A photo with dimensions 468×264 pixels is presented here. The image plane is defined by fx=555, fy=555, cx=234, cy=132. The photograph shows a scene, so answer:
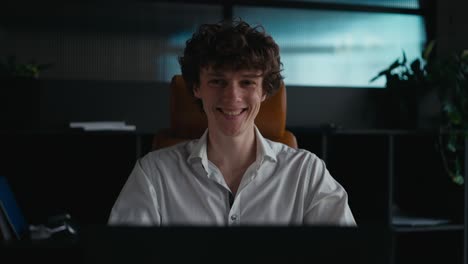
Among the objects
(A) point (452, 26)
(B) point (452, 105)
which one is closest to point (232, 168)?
(B) point (452, 105)

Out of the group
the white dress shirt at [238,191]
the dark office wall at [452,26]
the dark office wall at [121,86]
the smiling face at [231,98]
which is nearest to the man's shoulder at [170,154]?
the white dress shirt at [238,191]

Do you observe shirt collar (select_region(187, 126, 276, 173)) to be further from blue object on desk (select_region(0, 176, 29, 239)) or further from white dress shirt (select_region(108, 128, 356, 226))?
blue object on desk (select_region(0, 176, 29, 239))

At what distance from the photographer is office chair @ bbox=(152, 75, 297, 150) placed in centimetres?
182

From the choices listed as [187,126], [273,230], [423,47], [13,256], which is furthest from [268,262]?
[423,47]

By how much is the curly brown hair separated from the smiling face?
2 cm

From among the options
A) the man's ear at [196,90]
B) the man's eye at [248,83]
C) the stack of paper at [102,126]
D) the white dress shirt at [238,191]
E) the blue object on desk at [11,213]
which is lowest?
the blue object on desk at [11,213]

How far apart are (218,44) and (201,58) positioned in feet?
0.23

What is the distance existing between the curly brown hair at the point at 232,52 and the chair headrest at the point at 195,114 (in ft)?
0.55

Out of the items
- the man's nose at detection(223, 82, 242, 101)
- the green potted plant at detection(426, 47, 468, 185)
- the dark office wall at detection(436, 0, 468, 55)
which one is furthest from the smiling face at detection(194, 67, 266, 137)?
the dark office wall at detection(436, 0, 468, 55)

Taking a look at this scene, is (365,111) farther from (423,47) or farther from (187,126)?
(187,126)

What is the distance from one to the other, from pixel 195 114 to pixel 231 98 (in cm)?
38

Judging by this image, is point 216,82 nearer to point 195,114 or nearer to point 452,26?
point 195,114

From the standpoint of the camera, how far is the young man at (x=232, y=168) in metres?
1.48

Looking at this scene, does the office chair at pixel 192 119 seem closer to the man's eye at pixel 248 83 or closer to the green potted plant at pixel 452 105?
the man's eye at pixel 248 83
